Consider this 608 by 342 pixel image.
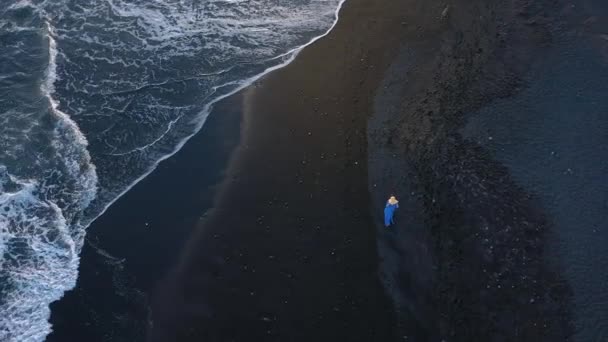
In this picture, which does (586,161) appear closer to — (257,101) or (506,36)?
(506,36)

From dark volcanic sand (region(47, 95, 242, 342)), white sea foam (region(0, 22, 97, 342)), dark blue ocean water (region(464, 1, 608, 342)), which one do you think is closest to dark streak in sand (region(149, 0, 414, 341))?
dark volcanic sand (region(47, 95, 242, 342))

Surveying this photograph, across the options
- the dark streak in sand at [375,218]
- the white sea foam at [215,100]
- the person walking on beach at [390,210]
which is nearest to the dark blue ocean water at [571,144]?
the dark streak in sand at [375,218]

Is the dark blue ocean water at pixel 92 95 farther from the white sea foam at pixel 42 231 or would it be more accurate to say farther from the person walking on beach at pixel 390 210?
the person walking on beach at pixel 390 210

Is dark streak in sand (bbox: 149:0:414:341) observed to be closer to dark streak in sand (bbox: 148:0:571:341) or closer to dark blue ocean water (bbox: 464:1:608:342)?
dark streak in sand (bbox: 148:0:571:341)

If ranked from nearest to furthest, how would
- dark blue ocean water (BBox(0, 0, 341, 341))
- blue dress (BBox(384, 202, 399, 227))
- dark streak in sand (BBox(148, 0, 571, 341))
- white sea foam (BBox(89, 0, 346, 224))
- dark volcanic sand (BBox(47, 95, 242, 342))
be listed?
dark streak in sand (BBox(148, 0, 571, 341)) < dark volcanic sand (BBox(47, 95, 242, 342)) < blue dress (BBox(384, 202, 399, 227)) < dark blue ocean water (BBox(0, 0, 341, 341)) < white sea foam (BBox(89, 0, 346, 224))

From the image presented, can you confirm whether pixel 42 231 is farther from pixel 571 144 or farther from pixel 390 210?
pixel 571 144

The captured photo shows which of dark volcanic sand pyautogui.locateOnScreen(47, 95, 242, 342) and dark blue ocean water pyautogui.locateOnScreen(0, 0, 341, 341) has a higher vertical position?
dark blue ocean water pyautogui.locateOnScreen(0, 0, 341, 341)
